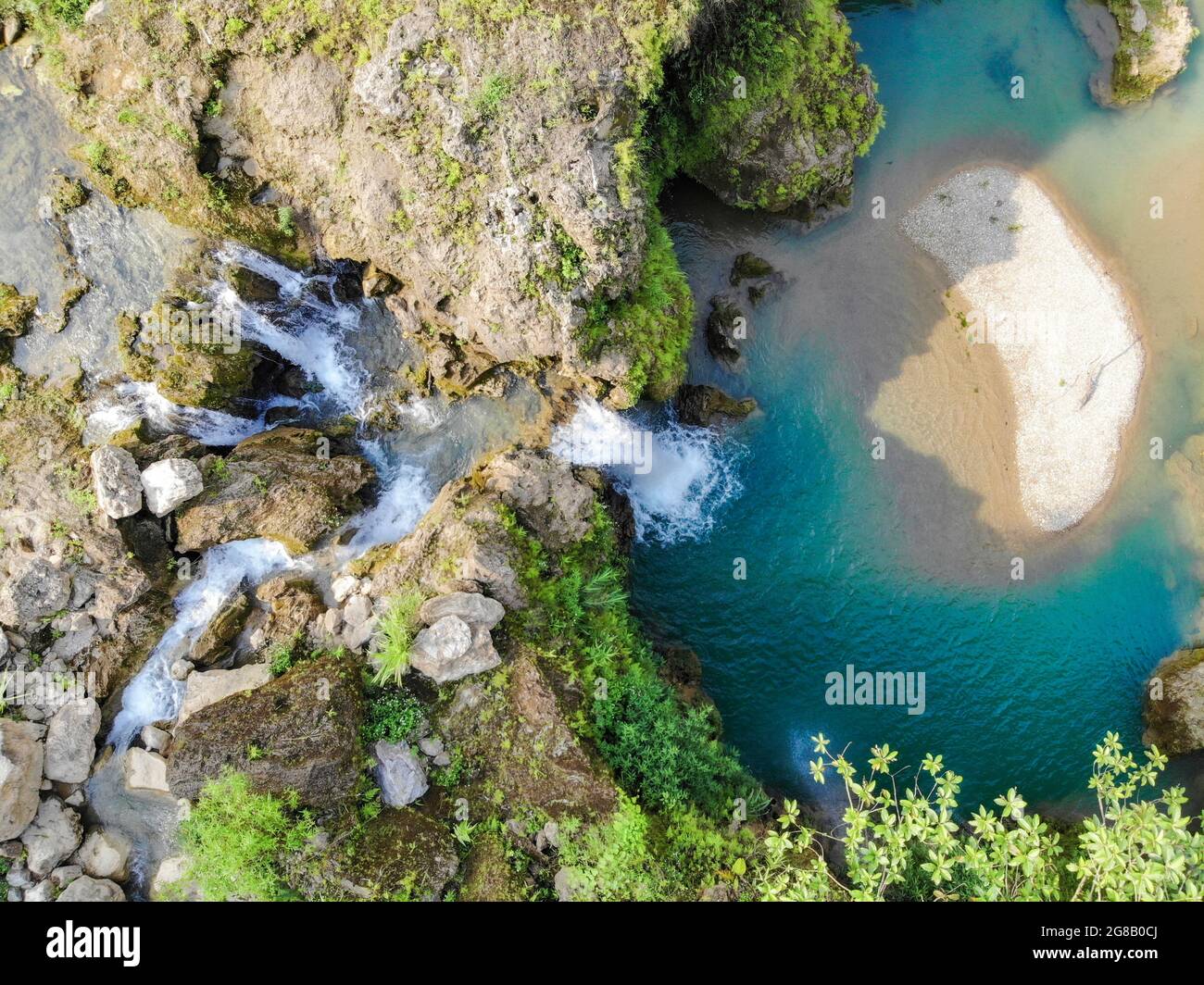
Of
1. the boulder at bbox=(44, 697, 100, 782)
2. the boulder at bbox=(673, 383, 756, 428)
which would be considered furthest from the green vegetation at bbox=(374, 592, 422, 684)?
the boulder at bbox=(673, 383, 756, 428)

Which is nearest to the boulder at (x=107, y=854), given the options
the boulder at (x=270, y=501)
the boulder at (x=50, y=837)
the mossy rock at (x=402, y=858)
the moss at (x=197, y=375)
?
the boulder at (x=50, y=837)

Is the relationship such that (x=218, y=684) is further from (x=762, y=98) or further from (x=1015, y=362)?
(x=1015, y=362)

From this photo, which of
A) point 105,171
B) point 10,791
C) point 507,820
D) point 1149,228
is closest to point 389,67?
point 105,171

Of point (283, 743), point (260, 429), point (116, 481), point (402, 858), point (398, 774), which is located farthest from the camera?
point (260, 429)

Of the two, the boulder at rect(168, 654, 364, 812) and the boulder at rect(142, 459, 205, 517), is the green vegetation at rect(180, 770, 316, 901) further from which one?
the boulder at rect(142, 459, 205, 517)

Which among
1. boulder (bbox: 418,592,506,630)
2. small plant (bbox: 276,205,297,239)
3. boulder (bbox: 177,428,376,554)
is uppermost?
small plant (bbox: 276,205,297,239)

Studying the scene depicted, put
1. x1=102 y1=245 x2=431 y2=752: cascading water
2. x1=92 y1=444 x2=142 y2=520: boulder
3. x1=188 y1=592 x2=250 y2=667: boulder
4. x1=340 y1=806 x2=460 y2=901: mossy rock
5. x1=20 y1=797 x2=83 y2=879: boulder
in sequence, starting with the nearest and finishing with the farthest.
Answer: x1=340 y1=806 x2=460 y2=901: mossy rock
x1=20 y1=797 x2=83 y2=879: boulder
x1=92 y1=444 x2=142 y2=520: boulder
x1=188 y1=592 x2=250 y2=667: boulder
x1=102 y1=245 x2=431 y2=752: cascading water

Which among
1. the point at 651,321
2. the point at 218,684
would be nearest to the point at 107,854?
the point at 218,684
